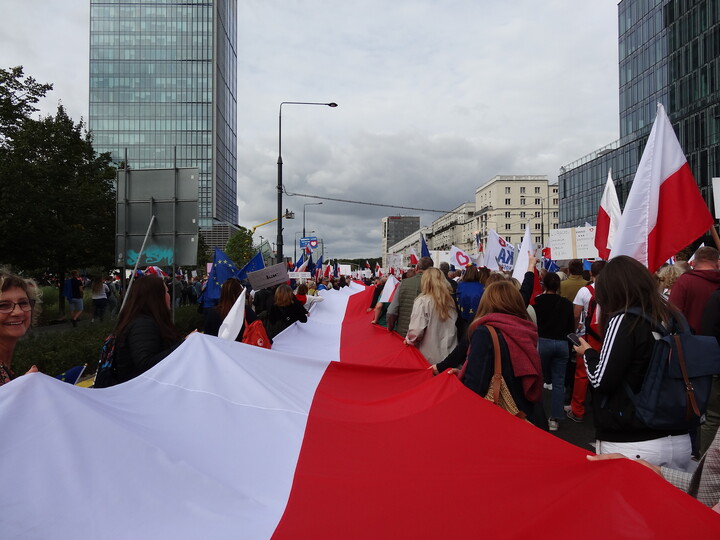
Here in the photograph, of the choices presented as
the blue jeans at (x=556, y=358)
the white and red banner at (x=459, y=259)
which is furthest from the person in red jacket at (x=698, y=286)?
the white and red banner at (x=459, y=259)

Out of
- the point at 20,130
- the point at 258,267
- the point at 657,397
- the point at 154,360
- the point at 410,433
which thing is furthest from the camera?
the point at 20,130

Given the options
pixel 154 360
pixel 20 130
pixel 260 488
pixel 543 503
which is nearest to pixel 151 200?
pixel 154 360

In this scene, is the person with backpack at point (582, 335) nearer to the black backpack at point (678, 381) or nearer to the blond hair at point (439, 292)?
the blond hair at point (439, 292)

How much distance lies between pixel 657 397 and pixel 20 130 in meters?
24.1

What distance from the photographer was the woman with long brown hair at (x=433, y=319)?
20.8 feet

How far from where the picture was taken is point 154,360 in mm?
4090

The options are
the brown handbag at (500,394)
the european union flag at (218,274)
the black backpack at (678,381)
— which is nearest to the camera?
the black backpack at (678,381)

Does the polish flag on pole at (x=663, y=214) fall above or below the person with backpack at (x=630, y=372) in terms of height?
above

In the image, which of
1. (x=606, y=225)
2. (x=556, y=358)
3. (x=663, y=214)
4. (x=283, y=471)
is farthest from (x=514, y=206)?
(x=283, y=471)

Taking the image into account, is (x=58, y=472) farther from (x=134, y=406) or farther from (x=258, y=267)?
(x=258, y=267)

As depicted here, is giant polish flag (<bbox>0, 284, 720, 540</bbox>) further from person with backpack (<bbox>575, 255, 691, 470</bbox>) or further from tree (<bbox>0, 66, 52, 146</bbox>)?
tree (<bbox>0, 66, 52, 146</bbox>)

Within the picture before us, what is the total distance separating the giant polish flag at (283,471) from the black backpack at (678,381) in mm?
378

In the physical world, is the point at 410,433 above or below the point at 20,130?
below

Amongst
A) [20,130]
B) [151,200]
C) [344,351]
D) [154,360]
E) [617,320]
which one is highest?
[20,130]
